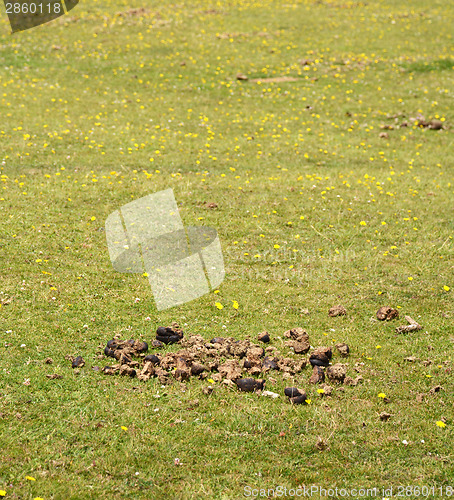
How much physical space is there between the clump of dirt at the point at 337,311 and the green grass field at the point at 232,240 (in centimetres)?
20

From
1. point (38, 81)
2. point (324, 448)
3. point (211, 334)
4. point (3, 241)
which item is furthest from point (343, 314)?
point (38, 81)

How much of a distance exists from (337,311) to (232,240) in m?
3.35

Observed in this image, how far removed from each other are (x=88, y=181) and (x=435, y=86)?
15751 mm

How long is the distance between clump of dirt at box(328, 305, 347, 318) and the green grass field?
0.20 m

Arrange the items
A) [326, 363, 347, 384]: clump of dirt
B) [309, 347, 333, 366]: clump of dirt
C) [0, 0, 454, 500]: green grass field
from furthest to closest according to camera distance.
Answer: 1. [309, 347, 333, 366]: clump of dirt
2. [326, 363, 347, 384]: clump of dirt
3. [0, 0, 454, 500]: green grass field

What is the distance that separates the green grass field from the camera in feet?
18.9

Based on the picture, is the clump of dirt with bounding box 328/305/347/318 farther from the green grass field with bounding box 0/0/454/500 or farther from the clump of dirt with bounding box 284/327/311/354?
the clump of dirt with bounding box 284/327/311/354

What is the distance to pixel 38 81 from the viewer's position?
21.5 m

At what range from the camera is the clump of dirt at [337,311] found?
8.92m

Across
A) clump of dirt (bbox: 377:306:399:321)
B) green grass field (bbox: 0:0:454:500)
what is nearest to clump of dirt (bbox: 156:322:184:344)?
green grass field (bbox: 0:0:454:500)

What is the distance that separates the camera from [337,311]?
893 centimetres

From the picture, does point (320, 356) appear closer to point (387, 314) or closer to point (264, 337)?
point (264, 337)

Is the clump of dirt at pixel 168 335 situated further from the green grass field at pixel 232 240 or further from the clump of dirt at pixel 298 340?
the clump of dirt at pixel 298 340

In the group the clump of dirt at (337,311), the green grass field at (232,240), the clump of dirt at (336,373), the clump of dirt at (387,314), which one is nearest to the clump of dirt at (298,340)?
the green grass field at (232,240)
